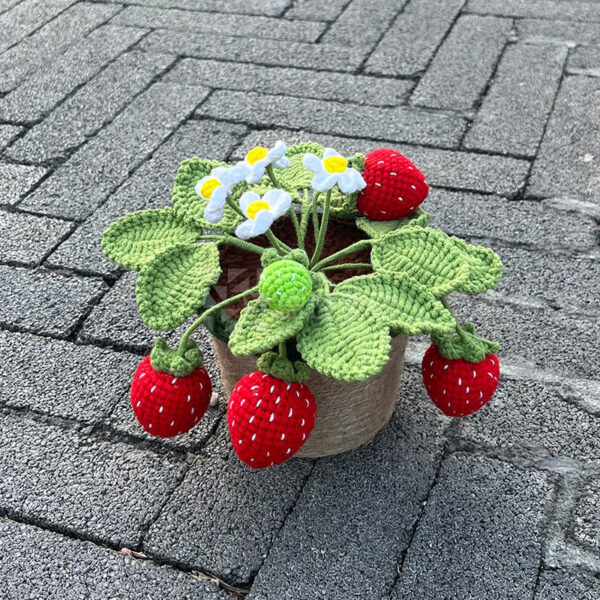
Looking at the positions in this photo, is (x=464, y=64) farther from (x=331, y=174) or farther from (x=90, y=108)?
(x=331, y=174)

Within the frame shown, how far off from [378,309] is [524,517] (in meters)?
0.50

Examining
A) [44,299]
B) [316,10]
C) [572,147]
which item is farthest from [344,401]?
[316,10]

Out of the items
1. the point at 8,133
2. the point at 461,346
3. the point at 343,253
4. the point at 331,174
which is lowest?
the point at 8,133

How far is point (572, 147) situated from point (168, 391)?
1.57 m

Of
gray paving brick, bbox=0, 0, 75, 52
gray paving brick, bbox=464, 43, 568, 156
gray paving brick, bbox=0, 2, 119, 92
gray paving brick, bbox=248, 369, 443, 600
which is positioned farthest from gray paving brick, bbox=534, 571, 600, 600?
gray paving brick, bbox=0, 0, 75, 52

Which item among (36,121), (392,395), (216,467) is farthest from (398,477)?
(36,121)

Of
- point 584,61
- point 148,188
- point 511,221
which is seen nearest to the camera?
point 511,221

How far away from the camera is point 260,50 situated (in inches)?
110

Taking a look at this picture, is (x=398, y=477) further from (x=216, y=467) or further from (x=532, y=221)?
(x=532, y=221)

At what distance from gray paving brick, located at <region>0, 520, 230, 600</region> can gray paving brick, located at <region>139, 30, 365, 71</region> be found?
Answer: 1895 mm

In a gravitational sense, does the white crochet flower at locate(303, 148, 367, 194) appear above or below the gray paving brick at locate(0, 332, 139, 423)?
above

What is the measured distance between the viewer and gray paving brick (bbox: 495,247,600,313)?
5.70ft

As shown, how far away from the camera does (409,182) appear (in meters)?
1.23

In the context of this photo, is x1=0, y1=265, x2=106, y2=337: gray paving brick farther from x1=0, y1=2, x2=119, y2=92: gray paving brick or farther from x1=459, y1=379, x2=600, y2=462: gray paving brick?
x1=0, y1=2, x2=119, y2=92: gray paving brick
